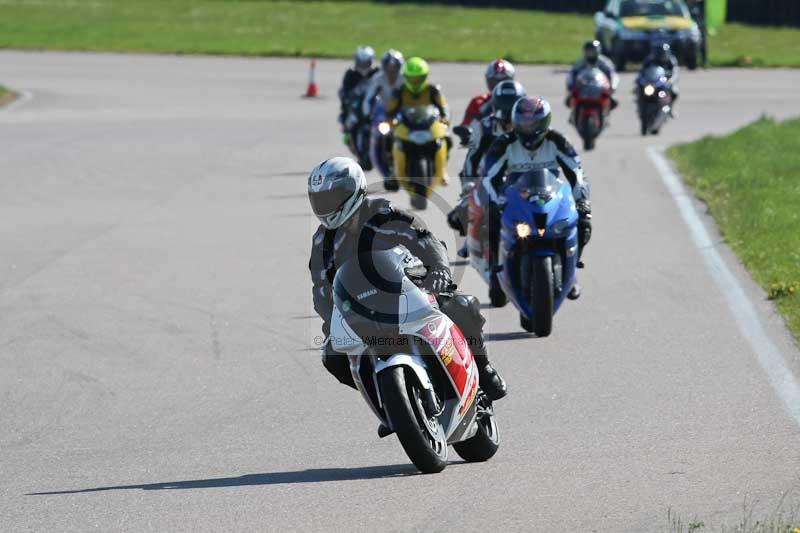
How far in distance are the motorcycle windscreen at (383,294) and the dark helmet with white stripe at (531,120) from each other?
4.43 metres

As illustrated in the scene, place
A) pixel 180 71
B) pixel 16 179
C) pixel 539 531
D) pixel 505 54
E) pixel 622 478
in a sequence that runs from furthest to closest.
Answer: pixel 505 54 → pixel 180 71 → pixel 16 179 → pixel 622 478 → pixel 539 531

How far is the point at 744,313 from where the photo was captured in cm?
1195

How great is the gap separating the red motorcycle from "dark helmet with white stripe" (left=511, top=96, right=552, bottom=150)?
40.5 feet

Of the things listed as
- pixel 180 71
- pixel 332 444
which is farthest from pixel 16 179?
pixel 180 71

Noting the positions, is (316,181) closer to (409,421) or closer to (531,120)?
(409,421)

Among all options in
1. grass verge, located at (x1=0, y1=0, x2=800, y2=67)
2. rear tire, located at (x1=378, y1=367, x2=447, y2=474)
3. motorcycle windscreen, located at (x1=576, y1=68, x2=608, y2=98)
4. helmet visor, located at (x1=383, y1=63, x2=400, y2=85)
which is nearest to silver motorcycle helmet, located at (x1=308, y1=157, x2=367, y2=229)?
rear tire, located at (x1=378, y1=367, x2=447, y2=474)

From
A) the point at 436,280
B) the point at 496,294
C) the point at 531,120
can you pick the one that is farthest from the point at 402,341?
the point at 496,294

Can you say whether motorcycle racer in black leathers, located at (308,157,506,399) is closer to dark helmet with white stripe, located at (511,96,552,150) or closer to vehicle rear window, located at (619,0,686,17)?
dark helmet with white stripe, located at (511,96,552,150)

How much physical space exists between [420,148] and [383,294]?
37.0ft

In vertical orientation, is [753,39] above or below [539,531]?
below

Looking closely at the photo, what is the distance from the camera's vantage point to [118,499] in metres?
7.44

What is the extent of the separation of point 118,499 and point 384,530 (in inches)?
54.1

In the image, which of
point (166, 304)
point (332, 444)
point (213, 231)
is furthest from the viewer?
point (213, 231)

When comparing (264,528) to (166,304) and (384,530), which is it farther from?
(166,304)
